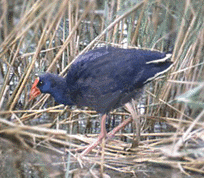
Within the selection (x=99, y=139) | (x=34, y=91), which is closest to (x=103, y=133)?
(x=99, y=139)

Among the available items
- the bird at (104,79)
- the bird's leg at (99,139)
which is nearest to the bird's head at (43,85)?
the bird at (104,79)

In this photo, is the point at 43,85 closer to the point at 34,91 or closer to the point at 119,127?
the point at 34,91

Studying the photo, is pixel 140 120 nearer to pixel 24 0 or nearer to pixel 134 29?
pixel 134 29

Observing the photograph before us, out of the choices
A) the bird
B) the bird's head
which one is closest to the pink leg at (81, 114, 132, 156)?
the bird

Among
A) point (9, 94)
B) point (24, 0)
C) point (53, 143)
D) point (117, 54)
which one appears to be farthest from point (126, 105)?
point (24, 0)

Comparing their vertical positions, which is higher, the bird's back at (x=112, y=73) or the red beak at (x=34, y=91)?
the bird's back at (x=112, y=73)

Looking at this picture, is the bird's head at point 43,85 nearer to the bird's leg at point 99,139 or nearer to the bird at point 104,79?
the bird at point 104,79

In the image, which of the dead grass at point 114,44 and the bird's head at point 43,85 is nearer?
the dead grass at point 114,44

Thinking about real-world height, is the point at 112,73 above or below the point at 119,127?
above
